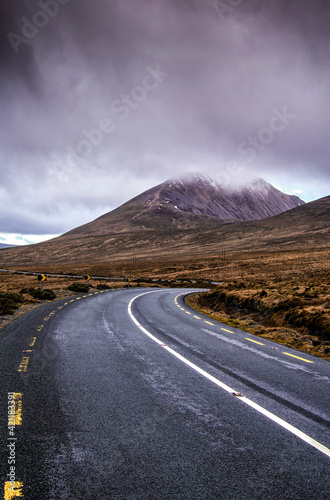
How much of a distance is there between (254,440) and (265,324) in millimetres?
10718

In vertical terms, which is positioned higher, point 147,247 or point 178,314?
point 147,247

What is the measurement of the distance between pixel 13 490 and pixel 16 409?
1847 mm

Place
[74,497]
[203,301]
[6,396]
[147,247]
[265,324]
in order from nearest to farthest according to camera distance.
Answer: [74,497] < [6,396] < [265,324] < [203,301] < [147,247]

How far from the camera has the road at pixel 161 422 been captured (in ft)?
9.55

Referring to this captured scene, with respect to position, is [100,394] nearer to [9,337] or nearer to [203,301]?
[9,337]

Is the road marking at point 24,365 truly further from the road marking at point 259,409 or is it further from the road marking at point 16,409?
the road marking at point 259,409

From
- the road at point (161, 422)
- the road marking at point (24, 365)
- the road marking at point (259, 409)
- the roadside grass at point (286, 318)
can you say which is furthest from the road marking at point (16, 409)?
the roadside grass at point (286, 318)

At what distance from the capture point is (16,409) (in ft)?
14.4

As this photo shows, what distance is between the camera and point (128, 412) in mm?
4449

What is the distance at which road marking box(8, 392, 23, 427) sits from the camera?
4.02 metres

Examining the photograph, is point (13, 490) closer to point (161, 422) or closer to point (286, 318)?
point (161, 422)

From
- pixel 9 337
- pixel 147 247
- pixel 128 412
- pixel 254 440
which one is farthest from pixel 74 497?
pixel 147 247

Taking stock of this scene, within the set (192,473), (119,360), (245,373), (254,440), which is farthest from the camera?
(119,360)

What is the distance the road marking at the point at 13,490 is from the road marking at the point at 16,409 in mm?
1258
